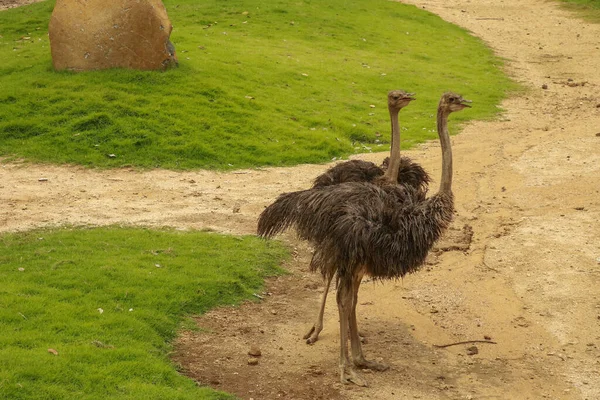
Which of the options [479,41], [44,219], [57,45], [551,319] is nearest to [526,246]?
[551,319]

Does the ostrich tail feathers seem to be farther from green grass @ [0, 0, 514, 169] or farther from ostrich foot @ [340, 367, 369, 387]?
green grass @ [0, 0, 514, 169]

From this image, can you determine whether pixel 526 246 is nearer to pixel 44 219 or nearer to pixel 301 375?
pixel 301 375

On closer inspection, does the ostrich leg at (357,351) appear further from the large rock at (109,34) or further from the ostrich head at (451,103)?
the large rock at (109,34)

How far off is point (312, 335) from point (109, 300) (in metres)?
1.82

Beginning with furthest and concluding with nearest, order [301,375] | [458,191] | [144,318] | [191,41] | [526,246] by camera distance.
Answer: [191,41], [458,191], [526,246], [144,318], [301,375]

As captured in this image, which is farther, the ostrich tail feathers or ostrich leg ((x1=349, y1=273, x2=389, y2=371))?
the ostrich tail feathers

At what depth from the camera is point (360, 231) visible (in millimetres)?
6754

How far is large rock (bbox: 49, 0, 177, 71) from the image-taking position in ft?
47.6

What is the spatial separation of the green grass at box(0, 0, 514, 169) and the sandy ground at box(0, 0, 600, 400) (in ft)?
2.64

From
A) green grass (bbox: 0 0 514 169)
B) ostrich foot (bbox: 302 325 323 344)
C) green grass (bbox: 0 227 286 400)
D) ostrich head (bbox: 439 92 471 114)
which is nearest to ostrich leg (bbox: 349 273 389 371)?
ostrich foot (bbox: 302 325 323 344)

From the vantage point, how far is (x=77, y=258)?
8.61 m

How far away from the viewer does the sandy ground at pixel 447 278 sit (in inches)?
275

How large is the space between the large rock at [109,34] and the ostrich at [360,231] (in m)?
8.27

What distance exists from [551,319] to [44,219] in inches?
229
